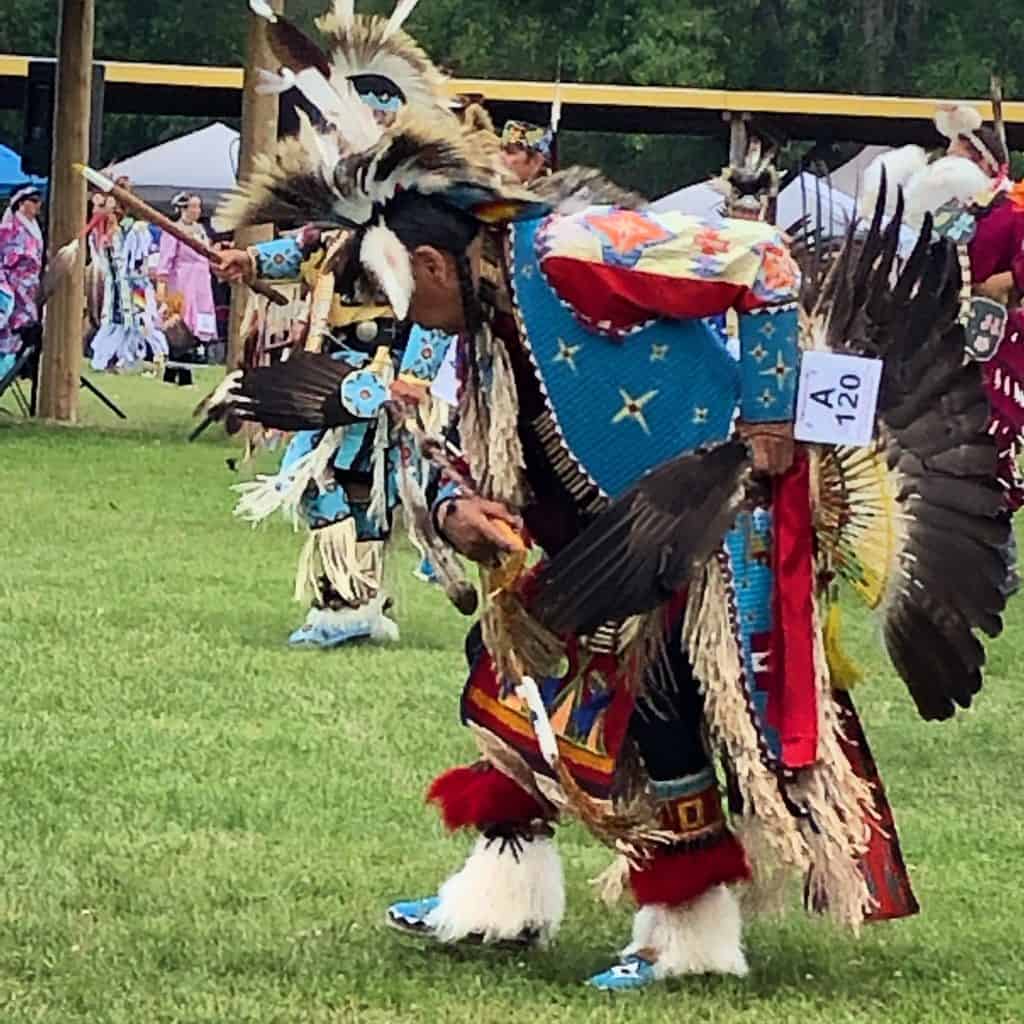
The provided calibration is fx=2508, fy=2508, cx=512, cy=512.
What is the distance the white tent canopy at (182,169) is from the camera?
81.8ft

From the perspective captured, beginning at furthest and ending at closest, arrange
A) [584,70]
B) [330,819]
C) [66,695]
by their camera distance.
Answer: [584,70], [66,695], [330,819]

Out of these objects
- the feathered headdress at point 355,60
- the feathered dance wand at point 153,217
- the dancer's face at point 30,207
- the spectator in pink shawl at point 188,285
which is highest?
the feathered headdress at point 355,60

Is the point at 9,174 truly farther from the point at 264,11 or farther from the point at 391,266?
the point at 391,266

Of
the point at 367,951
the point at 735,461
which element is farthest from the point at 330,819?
the point at 735,461

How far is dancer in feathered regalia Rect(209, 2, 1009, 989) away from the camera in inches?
139

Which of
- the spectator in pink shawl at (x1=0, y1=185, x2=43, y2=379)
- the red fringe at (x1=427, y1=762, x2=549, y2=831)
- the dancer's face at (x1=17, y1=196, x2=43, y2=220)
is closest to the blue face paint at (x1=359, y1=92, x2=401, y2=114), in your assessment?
the red fringe at (x1=427, y1=762, x2=549, y2=831)

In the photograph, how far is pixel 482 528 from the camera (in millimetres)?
3615

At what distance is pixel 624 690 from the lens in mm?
3689

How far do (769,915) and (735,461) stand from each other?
784 mm

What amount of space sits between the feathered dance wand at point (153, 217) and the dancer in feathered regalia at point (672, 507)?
2.20 metres

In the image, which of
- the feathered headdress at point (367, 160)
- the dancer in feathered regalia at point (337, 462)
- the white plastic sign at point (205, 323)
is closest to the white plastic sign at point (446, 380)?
the dancer in feathered regalia at point (337, 462)

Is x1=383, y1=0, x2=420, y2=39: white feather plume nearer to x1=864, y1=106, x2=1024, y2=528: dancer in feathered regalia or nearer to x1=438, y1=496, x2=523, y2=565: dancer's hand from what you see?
x1=438, y1=496, x2=523, y2=565: dancer's hand

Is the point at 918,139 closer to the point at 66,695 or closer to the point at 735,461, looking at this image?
the point at 66,695

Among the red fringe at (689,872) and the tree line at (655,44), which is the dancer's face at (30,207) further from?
the tree line at (655,44)
